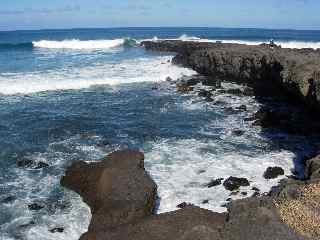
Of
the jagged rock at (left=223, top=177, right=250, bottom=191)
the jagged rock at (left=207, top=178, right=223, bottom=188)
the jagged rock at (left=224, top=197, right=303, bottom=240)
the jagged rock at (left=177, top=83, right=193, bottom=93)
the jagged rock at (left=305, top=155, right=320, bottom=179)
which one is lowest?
the jagged rock at (left=207, top=178, right=223, bottom=188)

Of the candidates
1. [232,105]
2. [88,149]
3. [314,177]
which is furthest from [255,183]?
[232,105]

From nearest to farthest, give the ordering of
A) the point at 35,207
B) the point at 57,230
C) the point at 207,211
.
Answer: the point at 207,211 → the point at 57,230 → the point at 35,207

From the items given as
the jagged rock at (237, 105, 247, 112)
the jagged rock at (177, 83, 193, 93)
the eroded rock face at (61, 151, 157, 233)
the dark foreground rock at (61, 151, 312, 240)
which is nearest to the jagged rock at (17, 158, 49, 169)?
the eroded rock face at (61, 151, 157, 233)

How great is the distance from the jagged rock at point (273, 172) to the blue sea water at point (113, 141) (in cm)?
30

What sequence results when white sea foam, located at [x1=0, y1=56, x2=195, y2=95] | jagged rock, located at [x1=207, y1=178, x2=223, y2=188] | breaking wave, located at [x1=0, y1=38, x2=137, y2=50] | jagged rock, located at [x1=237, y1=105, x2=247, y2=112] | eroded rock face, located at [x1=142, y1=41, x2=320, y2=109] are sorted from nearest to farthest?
jagged rock, located at [x1=207, y1=178, x2=223, y2=188] → eroded rock face, located at [x1=142, y1=41, x2=320, y2=109] → jagged rock, located at [x1=237, y1=105, x2=247, y2=112] → white sea foam, located at [x1=0, y1=56, x2=195, y2=95] → breaking wave, located at [x1=0, y1=38, x2=137, y2=50]

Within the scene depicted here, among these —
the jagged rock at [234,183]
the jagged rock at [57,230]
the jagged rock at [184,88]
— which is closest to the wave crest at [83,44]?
the jagged rock at [184,88]

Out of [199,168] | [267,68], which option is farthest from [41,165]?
[267,68]

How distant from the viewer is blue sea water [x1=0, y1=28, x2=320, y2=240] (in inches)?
522

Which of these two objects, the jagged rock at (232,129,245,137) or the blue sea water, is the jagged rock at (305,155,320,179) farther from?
the jagged rock at (232,129,245,137)

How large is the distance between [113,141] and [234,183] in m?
6.13

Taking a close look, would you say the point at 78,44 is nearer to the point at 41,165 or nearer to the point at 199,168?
the point at 41,165

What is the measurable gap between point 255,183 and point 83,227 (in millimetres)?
5561

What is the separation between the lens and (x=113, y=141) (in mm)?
18922

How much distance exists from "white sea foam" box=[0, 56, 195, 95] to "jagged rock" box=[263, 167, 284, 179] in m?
18.5
